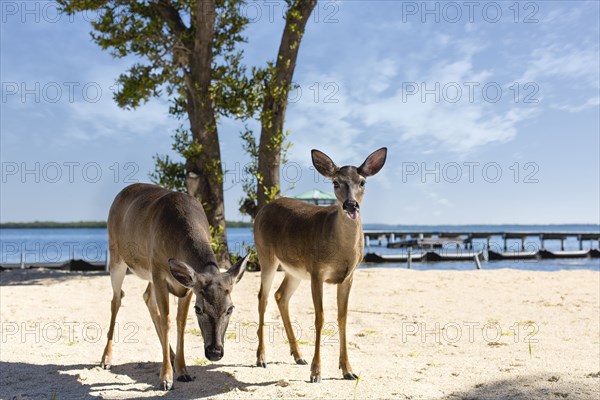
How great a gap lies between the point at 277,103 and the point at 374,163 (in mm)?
11613

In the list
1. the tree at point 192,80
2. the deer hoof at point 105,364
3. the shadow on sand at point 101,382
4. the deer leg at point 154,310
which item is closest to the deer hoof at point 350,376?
the shadow on sand at point 101,382

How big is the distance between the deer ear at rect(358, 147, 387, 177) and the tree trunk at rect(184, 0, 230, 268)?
1113 centimetres

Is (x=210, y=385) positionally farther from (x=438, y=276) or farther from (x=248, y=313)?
(x=438, y=276)

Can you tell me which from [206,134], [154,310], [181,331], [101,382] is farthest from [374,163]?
A: [206,134]

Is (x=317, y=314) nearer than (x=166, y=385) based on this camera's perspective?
No

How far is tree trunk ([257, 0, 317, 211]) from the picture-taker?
56.3 feet

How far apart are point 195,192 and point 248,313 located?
6368 millimetres

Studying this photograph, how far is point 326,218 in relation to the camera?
6492 mm

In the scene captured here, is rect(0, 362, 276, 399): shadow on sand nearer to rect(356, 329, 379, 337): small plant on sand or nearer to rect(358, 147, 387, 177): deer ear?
rect(358, 147, 387, 177): deer ear

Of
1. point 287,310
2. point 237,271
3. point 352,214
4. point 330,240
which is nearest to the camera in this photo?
point 237,271

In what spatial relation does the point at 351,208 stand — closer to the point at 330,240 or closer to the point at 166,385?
the point at 330,240

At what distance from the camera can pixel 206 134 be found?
17016 millimetres

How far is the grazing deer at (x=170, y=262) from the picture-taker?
193 inches

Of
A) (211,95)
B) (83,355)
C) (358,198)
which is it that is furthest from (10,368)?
(211,95)
